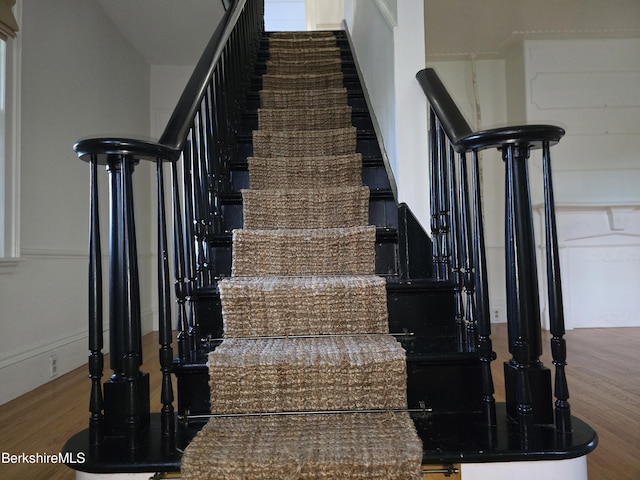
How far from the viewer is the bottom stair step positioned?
1.00 m

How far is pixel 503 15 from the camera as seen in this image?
157 inches

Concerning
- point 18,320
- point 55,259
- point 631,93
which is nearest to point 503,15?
point 631,93

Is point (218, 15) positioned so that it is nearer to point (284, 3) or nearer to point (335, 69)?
point (335, 69)

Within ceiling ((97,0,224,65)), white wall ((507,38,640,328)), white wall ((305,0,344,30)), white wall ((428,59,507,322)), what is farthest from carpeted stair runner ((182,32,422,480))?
white wall ((305,0,344,30))

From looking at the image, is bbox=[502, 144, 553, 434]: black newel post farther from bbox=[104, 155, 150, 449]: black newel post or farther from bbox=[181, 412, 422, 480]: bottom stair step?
bbox=[104, 155, 150, 449]: black newel post

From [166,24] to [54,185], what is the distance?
5.57ft

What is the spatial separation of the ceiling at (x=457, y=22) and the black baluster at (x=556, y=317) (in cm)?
310

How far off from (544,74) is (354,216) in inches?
130

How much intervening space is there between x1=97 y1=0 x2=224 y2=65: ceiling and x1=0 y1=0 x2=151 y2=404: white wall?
17cm

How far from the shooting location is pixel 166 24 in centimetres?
388

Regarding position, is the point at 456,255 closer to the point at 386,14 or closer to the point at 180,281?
the point at 180,281

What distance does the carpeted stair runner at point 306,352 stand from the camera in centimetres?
102

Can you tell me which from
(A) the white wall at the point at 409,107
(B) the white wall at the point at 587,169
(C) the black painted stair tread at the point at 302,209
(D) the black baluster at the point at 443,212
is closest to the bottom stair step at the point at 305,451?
(D) the black baluster at the point at 443,212

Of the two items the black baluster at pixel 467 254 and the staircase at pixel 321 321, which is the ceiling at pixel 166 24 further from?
the black baluster at pixel 467 254
